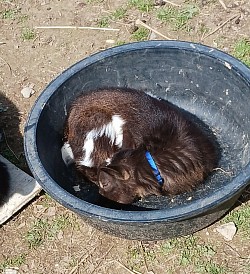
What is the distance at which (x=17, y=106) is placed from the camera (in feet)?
18.4

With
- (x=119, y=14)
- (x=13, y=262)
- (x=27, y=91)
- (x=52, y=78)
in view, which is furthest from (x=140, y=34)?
(x=13, y=262)

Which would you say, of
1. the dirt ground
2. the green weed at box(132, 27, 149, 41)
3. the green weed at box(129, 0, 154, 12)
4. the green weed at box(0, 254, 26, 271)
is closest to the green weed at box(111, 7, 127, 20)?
the dirt ground

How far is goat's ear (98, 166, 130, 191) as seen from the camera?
166 inches

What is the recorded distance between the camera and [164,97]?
17.2 ft

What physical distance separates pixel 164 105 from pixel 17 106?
5.29 feet

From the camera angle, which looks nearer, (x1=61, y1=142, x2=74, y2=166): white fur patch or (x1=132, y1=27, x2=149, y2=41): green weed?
(x1=61, y1=142, x2=74, y2=166): white fur patch

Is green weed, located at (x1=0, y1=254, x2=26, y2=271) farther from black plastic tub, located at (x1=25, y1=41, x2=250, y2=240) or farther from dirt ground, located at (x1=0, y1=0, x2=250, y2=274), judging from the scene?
black plastic tub, located at (x1=25, y1=41, x2=250, y2=240)

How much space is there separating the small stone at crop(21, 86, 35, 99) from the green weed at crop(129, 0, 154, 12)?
1.57 metres

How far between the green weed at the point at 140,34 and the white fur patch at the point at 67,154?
1.78 metres

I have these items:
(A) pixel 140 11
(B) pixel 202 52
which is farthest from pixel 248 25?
(B) pixel 202 52

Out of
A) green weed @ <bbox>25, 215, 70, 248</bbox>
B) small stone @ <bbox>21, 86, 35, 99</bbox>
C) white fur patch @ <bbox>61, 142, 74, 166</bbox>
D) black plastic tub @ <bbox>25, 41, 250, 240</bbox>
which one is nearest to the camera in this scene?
black plastic tub @ <bbox>25, 41, 250, 240</bbox>

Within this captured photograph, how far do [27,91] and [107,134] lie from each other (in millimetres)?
1428

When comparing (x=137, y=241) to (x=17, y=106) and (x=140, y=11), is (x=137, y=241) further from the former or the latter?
(x=140, y=11)

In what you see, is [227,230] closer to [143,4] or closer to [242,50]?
[242,50]
